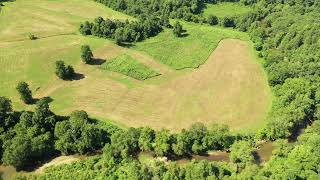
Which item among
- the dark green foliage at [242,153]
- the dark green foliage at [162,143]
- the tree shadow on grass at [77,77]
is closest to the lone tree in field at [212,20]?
the tree shadow on grass at [77,77]

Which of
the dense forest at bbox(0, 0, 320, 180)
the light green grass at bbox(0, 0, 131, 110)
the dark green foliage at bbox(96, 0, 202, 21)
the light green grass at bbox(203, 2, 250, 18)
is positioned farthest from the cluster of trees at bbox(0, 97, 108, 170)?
the light green grass at bbox(203, 2, 250, 18)

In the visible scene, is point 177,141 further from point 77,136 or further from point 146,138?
point 77,136

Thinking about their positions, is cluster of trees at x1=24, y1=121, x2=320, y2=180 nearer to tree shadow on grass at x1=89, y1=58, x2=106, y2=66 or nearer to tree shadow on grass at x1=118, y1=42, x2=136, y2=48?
tree shadow on grass at x1=89, y1=58, x2=106, y2=66

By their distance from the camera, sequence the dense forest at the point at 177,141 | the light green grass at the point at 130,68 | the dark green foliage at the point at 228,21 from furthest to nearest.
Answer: the dark green foliage at the point at 228,21 → the light green grass at the point at 130,68 → the dense forest at the point at 177,141

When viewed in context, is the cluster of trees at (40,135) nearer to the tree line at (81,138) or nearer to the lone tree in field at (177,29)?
the tree line at (81,138)

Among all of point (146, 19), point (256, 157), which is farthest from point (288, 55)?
point (146, 19)

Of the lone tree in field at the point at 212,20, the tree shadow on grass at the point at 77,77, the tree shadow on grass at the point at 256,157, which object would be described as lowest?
the tree shadow on grass at the point at 256,157
